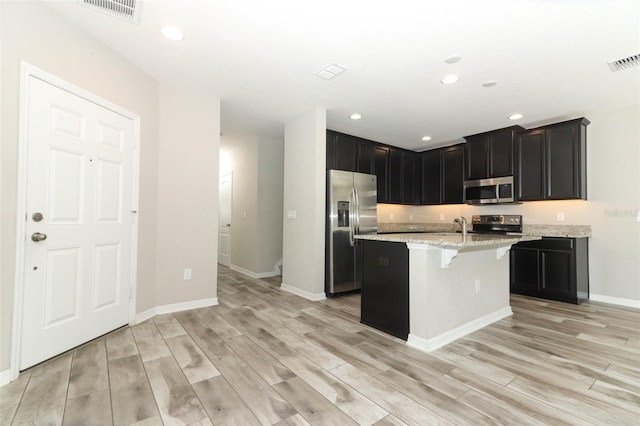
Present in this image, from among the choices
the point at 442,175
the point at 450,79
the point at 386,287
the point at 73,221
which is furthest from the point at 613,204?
the point at 73,221

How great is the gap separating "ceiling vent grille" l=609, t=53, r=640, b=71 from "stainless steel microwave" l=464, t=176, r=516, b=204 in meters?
1.92

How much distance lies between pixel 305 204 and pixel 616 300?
4.36 meters

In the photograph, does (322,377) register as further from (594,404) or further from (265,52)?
(265,52)

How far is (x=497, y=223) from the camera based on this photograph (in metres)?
4.97

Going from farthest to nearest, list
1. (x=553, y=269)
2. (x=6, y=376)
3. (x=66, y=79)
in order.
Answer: (x=553, y=269) → (x=66, y=79) → (x=6, y=376)

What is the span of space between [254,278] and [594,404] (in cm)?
447

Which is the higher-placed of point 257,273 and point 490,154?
point 490,154

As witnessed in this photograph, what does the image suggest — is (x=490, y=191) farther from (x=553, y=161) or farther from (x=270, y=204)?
(x=270, y=204)

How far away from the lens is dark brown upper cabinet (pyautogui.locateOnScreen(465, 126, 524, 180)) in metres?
4.55

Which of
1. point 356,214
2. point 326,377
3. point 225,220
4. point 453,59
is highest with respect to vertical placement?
point 453,59

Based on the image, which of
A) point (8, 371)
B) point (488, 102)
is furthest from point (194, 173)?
point (488, 102)

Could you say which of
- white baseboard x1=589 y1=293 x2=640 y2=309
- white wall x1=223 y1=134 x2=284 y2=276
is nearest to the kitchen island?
white baseboard x1=589 y1=293 x2=640 y2=309

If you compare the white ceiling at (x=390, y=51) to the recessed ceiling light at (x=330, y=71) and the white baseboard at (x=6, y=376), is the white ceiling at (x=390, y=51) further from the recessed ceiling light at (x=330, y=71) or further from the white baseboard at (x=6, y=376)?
the white baseboard at (x=6, y=376)

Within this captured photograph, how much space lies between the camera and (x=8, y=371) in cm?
186
